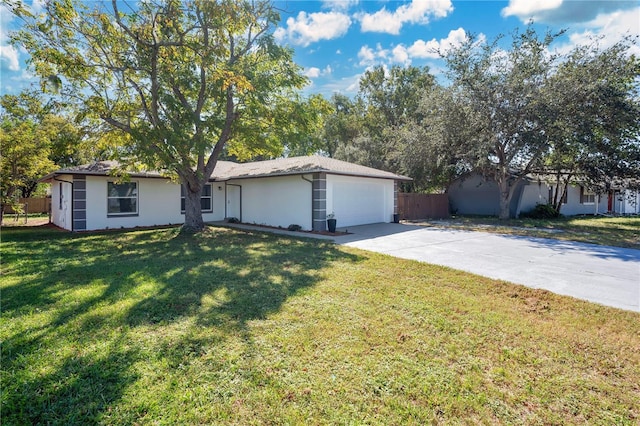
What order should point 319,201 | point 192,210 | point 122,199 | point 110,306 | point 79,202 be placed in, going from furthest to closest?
point 122,199, point 79,202, point 319,201, point 192,210, point 110,306

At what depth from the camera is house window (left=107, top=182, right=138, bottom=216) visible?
1370cm

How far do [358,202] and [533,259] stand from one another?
8049mm

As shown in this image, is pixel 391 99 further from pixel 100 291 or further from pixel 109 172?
pixel 100 291

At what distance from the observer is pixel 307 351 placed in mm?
3311

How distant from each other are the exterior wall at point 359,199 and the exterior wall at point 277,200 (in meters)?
1.05

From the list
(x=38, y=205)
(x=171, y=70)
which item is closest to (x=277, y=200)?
(x=171, y=70)

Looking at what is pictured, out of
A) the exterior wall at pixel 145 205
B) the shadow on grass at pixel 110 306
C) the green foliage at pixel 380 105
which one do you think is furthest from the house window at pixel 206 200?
the green foliage at pixel 380 105

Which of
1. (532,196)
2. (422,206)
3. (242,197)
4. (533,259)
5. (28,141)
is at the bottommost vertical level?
(533,259)

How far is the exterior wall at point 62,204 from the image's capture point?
13.2 meters

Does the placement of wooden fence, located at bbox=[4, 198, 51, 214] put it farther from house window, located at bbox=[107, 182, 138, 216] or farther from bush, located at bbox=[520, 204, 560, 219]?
bush, located at bbox=[520, 204, 560, 219]

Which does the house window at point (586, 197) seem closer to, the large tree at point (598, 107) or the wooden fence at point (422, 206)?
the large tree at point (598, 107)

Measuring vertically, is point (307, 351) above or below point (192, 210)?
below

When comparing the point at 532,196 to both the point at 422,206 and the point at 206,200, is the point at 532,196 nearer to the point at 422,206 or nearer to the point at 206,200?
the point at 422,206

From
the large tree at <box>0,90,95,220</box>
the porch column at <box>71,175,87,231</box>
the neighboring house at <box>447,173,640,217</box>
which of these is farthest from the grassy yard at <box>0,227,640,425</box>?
the neighboring house at <box>447,173,640,217</box>
